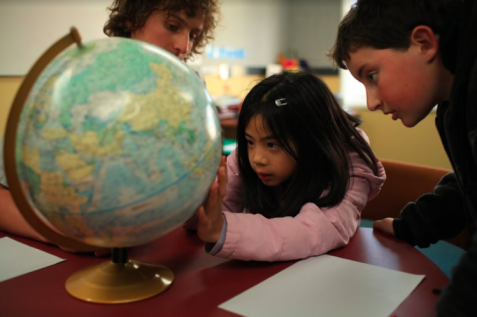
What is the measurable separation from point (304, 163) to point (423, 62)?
1.38 feet

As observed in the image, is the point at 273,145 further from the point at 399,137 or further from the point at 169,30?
the point at 399,137

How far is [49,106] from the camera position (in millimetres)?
643

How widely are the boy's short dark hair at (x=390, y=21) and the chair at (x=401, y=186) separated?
0.66m

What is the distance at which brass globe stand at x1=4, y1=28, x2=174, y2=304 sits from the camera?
666 mm

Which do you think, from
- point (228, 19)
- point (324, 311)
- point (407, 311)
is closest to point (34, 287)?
point (324, 311)

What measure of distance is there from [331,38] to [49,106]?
4.88 meters

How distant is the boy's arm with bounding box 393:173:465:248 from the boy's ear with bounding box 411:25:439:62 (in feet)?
1.40

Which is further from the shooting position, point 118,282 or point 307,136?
point 307,136

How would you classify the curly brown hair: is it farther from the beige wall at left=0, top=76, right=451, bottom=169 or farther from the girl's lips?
the beige wall at left=0, top=76, right=451, bottom=169

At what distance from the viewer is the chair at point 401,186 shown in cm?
145

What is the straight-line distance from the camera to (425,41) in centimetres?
86

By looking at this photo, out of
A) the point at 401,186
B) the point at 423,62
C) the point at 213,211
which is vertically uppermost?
the point at 423,62

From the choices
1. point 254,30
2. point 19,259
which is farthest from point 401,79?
point 254,30

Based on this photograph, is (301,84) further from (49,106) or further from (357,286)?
(49,106)
